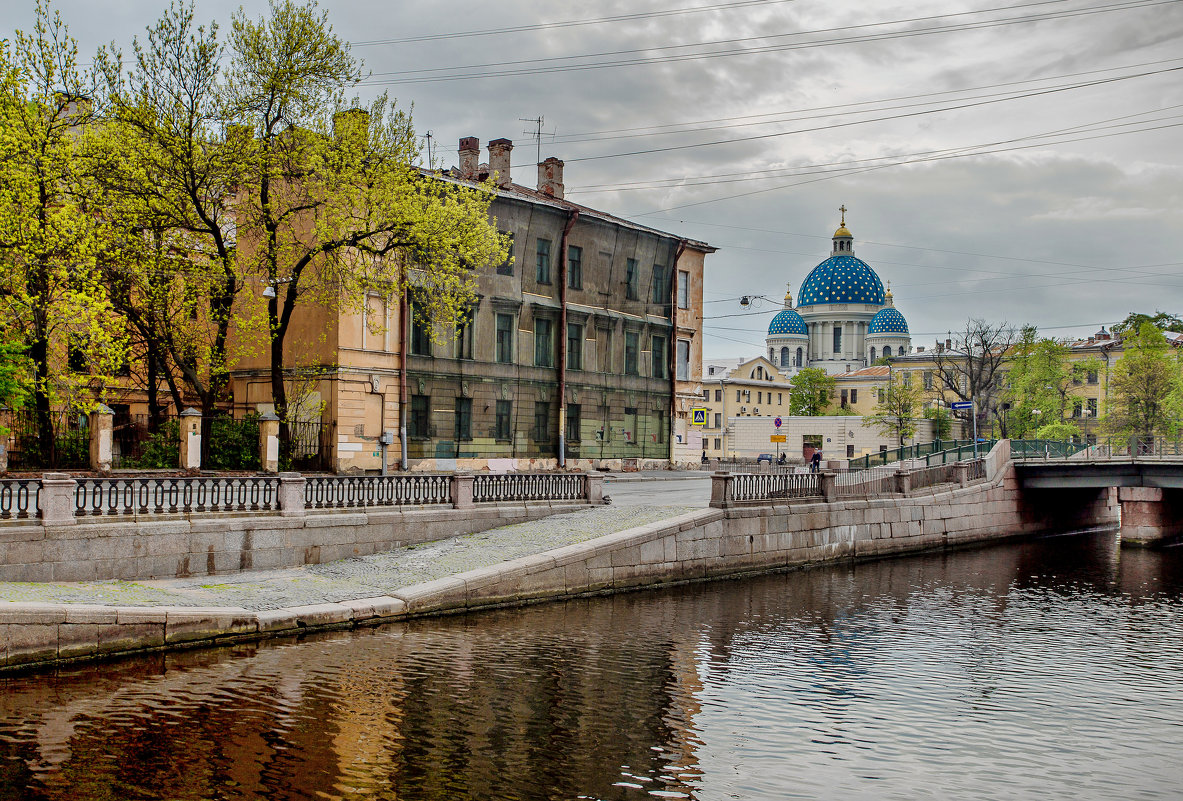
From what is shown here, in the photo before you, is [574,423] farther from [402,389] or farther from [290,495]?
[290,495]

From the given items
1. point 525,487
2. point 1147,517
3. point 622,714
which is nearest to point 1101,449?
point 1147,517

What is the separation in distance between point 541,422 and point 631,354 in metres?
6.80

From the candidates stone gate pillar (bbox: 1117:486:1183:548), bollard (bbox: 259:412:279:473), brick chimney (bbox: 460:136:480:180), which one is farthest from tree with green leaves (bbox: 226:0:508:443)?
stone gate pillar (bbox: 1117:486:1183:548)

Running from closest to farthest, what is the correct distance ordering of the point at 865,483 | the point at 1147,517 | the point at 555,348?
the point at 865,483, the point at 1147,517, the point at 555,348

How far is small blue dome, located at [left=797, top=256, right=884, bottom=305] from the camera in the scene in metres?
147

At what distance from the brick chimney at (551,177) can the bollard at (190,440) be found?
2668 cm

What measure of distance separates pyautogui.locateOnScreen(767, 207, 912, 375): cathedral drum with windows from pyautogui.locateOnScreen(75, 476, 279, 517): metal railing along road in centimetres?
12916

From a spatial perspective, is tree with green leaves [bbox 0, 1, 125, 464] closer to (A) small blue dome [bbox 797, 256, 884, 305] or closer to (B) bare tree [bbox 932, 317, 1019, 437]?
(B) bare tree [bbox 932, 317, 1019, 437]

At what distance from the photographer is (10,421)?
25.7 meters

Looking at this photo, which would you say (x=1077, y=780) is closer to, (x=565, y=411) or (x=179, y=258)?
(x=179, y=258)

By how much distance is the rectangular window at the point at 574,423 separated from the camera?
1734 inches

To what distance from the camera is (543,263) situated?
4278 cm

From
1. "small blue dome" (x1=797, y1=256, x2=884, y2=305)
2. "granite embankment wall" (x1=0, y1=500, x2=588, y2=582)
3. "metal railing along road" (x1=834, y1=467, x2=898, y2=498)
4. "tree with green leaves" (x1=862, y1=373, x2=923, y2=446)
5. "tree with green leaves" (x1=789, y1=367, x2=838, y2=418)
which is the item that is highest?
"small blue dome" (x1=797, y1=256, x2=884, y2=305)

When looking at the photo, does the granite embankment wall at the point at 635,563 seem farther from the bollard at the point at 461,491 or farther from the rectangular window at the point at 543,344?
the rectangular window at the point at 543,344
